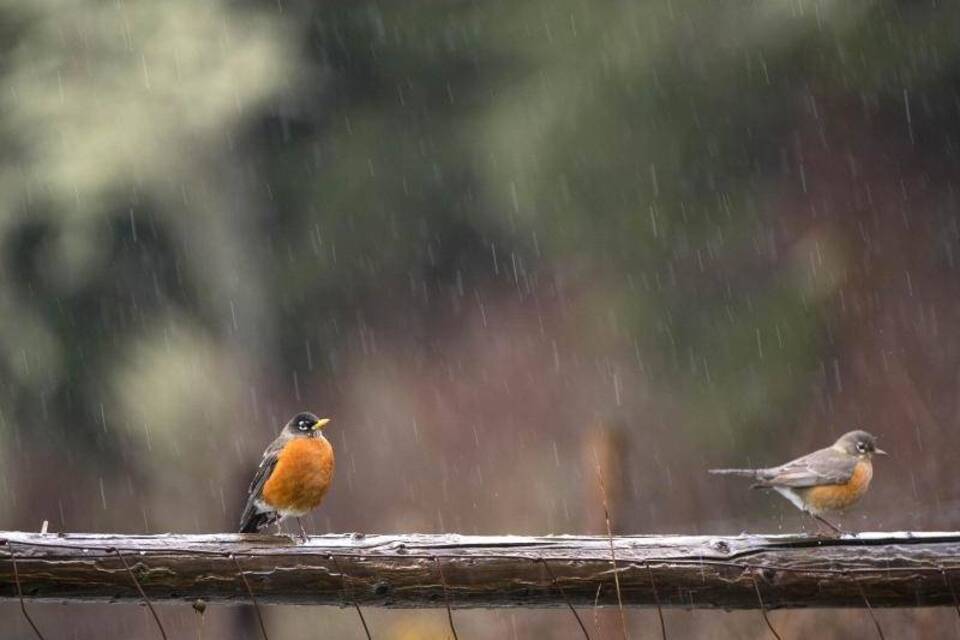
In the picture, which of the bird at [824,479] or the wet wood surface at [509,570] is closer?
the wet wood surface at [509,570]

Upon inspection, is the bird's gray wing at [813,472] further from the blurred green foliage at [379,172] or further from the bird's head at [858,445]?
the blurred green foliage at [379,172]

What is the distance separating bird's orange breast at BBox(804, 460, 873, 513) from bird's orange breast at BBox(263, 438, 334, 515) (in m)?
1.58

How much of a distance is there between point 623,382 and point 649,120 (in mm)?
2697

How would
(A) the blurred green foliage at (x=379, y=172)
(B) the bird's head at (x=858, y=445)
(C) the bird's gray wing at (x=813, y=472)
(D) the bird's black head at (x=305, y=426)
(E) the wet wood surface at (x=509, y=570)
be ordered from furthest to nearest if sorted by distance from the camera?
1. (A) the blurred green foliage at (x=379, y=172)
2. (D) the bird's black head at (x=305, y=426)
3. (B) the bird's head at (x=858, y=445)
4. (C) the bird's gray wing at (x=813, y=472)
5. (E) the wet wood surface at (x=509, y=570)

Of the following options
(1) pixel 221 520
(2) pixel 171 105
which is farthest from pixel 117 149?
(1) pixel 221 520

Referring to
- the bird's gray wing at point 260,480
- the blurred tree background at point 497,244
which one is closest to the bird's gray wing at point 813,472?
the bird's gray wing at point 260,480

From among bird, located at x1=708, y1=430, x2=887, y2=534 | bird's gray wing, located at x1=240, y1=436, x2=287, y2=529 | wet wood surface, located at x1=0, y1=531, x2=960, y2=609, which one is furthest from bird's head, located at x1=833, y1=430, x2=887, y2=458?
bird's gray wing, located at x1=240, y1=436, x2=287, y2=529

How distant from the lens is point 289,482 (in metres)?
3.89

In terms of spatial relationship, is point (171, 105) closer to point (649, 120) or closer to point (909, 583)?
point (649, 120)

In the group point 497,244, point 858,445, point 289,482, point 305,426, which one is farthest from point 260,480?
point 497,244

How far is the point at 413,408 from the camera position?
39.3 ft

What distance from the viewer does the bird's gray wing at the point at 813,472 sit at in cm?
375

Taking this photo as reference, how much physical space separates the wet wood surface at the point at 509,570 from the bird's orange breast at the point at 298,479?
97 cm

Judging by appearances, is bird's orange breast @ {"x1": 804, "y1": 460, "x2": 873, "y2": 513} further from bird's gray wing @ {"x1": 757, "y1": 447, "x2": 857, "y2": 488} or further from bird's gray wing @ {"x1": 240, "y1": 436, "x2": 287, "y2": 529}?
bird's gray wing @ {"x1": 240, "y1": 436, "x2": 287, "y2": 529}
